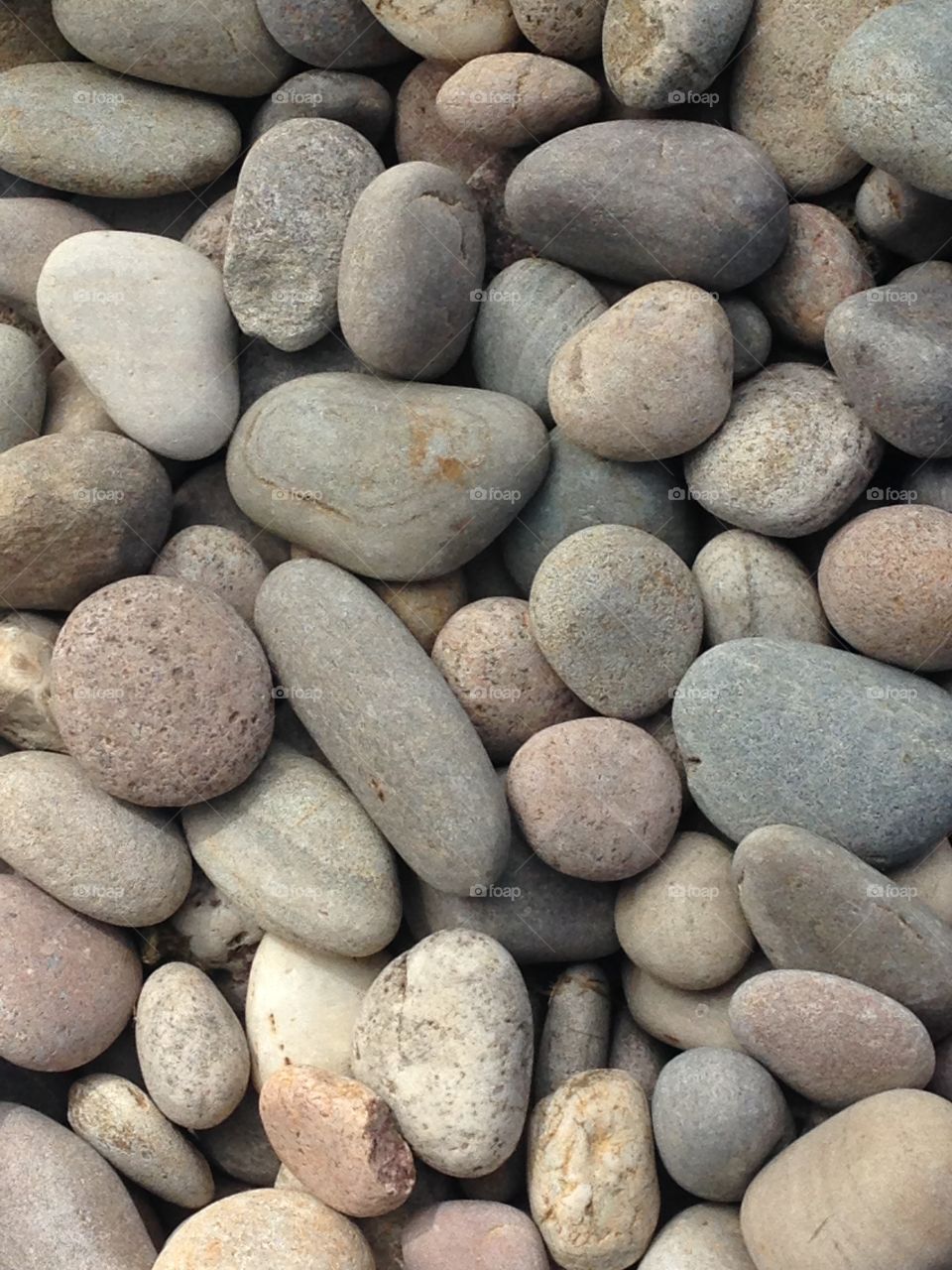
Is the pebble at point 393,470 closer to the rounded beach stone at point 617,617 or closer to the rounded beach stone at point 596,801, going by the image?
the rounded beach stone at point 617,617

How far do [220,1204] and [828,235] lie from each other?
2307mm

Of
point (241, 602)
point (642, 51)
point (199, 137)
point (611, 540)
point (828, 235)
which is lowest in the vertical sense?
point (241, 602)

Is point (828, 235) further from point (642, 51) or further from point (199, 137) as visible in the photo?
point (199, 137)

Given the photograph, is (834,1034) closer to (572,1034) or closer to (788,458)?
(572,1034)

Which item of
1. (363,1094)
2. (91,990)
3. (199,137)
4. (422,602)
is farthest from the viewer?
(199,137)

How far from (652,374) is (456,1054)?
1.39 metres

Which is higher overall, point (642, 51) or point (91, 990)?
point (642, 51)

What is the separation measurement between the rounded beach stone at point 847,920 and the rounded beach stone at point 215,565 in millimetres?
1225

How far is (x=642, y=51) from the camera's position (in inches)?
112

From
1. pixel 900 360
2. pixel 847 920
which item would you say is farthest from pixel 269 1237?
pixel 900 360

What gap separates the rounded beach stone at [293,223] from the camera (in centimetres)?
304

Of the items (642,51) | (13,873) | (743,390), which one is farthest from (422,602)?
(642,51)

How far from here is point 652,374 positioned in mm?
2828

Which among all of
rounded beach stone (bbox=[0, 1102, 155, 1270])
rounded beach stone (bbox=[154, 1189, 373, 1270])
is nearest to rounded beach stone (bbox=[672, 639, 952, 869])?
rounded beach stone (bbox=[154, 1189, 373, 1270])
